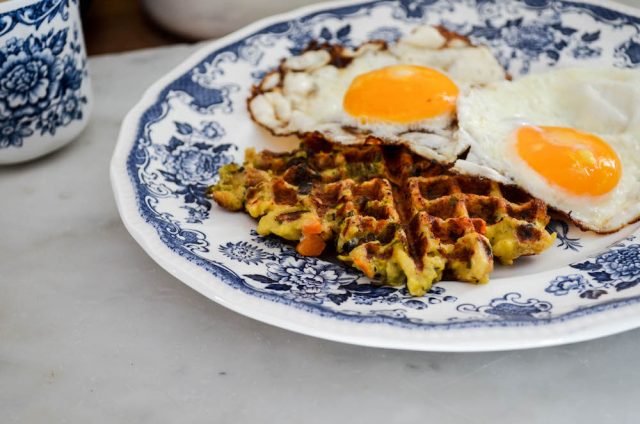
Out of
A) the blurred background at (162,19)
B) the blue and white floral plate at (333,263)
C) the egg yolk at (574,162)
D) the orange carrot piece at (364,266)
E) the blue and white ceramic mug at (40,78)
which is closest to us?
the blue and white floral plate at (333,263)

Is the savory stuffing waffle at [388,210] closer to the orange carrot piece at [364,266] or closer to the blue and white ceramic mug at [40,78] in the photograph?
the orange carrot piece at [364,266]

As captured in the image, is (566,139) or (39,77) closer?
(566,139)

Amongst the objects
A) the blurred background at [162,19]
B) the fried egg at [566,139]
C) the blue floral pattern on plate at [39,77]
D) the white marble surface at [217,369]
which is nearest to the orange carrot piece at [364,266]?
the white marble surface at [217,369]

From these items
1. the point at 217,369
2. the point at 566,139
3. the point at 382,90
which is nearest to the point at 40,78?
the point at 382,90

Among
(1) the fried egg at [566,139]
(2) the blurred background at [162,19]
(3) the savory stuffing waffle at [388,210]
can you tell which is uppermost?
(1) the fried egg at [566,139]

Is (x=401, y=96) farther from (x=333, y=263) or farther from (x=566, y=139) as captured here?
(x=333, y=263)

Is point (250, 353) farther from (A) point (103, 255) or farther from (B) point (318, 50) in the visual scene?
(B) point (318, 50)
